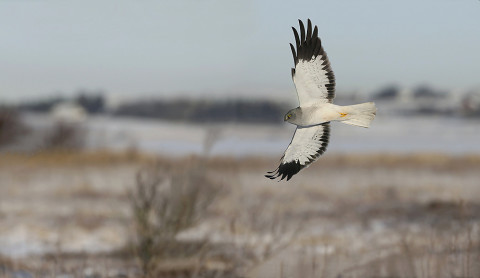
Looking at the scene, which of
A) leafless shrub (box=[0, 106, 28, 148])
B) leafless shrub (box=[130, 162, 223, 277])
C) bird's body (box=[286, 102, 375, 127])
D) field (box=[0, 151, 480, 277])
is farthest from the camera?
leafless shrub (box=[0, 106, 28, 148])

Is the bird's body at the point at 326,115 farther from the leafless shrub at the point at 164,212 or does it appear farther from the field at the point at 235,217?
the leafless shrub at the point at 164,212

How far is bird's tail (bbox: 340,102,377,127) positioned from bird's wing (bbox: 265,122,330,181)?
1.2 inches

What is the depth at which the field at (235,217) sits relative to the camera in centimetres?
638

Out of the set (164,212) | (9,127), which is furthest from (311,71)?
(9,127)

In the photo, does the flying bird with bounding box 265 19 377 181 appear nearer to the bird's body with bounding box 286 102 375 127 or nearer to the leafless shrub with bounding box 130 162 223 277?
the bird's body with bounding box 286 102 375 127

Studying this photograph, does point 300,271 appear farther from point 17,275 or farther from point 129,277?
point 17,275

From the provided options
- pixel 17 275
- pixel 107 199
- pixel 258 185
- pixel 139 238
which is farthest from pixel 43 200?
pixel 139 238

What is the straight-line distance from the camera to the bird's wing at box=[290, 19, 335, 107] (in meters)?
0.67

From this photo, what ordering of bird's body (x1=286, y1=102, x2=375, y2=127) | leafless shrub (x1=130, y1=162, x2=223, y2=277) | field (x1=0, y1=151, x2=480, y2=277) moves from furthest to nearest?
field (x1=0, y1=151, x2=480, y2=277) < leafless shrub (x1=130, y1=162, x2=223, y2=277) < bird's body (x1=286, y1=102, x2=375, y2=127)

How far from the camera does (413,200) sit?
1545 centimetres

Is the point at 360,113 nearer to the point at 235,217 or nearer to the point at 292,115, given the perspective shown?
the point at 292,115

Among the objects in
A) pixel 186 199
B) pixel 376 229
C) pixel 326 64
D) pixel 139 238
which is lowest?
pixel 376 229

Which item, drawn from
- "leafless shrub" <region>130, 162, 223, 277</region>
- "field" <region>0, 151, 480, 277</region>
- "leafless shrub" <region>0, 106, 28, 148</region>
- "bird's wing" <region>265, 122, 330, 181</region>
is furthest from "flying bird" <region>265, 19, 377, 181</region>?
"leafless shrub" <region>0, 106, 28, 148</region>

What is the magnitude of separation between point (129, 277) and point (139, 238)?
0.85 m
